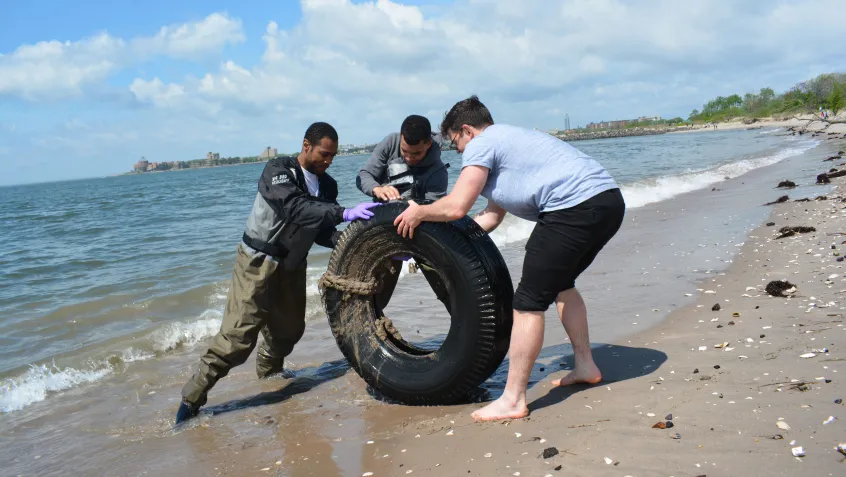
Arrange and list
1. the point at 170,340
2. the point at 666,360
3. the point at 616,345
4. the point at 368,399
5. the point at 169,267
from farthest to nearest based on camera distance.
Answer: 1. the point at 169,267
2. the point at 170,340
3. the point at 616,345
4. the point at 368,399
5. the point at 666,360

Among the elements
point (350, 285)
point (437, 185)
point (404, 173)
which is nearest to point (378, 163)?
point (404, 173)

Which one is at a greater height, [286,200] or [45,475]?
[286,200]

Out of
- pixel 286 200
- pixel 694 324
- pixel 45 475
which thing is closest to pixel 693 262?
pixel 694 324

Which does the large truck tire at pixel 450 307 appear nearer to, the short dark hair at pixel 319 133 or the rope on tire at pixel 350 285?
the rope on tire at pixel 350 285

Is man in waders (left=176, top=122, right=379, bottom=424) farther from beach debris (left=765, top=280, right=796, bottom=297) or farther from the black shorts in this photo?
beach debris (left=765, top=280, right=796, bottom=297)

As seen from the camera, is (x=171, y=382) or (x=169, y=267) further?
(x=169, y=267)

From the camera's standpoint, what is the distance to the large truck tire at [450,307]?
3.92 m

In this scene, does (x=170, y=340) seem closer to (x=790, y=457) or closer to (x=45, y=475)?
(x=45, y=475)

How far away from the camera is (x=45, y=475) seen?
409 cm

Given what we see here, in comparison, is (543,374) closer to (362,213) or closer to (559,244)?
(559,244)

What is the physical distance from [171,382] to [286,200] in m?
2.40

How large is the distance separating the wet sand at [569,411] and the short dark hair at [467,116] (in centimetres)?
177

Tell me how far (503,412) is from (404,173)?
2213mm

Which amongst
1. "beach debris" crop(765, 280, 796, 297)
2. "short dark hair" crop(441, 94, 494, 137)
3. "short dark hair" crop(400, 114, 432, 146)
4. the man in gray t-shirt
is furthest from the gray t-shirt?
"beach debris" crop(765, 280, 796, 297)
